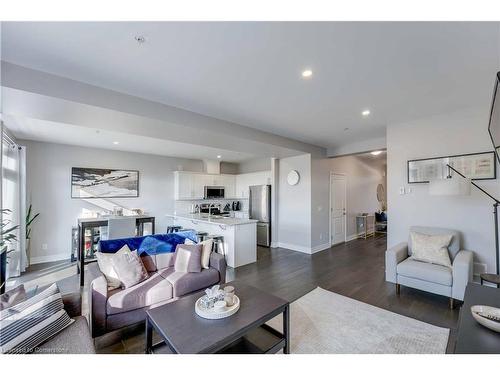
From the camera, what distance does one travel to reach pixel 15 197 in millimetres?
3932

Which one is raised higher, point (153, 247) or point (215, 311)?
point (153, 247)

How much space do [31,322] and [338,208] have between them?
6209 millimetres

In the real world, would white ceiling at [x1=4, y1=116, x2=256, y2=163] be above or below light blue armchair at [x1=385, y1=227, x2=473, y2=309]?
above

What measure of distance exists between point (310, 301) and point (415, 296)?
1494 mm

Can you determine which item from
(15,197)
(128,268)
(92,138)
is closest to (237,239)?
(128,268)

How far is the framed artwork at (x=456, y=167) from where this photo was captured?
118 inches

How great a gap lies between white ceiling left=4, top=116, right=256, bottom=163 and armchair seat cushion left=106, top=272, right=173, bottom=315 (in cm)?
262

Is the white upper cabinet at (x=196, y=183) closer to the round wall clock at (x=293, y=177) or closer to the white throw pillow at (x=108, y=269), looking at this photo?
the round wall clock at (x=293, y=177)

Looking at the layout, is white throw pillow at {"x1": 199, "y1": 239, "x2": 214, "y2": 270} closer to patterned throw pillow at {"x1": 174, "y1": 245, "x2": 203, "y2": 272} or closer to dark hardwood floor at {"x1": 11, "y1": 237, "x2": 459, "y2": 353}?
patterned throw pillow at {"x1": 174, "y1": 245, "x2": 203, "y2": 272}

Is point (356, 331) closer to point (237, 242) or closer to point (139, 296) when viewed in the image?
point (139, 296)

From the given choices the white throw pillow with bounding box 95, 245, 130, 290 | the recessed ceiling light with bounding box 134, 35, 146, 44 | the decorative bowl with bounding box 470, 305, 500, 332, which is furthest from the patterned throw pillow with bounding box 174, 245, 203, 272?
the decorative bowl with bounding box 470, 305, 500, 332

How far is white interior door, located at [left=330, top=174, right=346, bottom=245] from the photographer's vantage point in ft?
19.7
